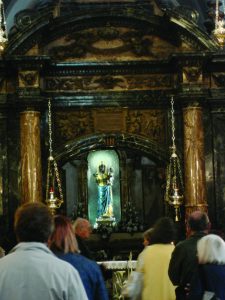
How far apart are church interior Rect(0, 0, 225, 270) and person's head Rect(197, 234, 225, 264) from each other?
31.4ft

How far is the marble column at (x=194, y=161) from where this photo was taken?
16.0 m

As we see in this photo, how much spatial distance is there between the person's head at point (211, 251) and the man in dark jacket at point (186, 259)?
2.82ft

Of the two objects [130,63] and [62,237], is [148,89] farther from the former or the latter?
[62,237]

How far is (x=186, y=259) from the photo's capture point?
735cm

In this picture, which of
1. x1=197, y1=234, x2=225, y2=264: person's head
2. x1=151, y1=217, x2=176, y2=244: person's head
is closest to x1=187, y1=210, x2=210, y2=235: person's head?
x1=151, y1=217, x2=176, y2=244: person's head

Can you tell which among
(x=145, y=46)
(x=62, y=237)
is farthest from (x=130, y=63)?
(x=62, y=237)

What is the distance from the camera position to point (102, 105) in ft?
55.2

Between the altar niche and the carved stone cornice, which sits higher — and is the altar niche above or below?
below

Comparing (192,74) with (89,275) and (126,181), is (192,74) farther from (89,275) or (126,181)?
→ (89,275)

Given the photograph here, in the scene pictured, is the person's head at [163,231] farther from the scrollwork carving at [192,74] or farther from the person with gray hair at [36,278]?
the scrollwork carving at [192,74]

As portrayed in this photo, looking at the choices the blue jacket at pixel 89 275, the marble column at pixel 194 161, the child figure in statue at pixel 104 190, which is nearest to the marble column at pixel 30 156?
the child figure in statue at pixel 104 190

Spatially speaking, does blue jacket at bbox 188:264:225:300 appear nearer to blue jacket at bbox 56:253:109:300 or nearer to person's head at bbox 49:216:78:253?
blue jacket at bbox 56:253:109:300

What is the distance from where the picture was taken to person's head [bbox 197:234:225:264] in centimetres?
637

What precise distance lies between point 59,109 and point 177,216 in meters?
3.50
